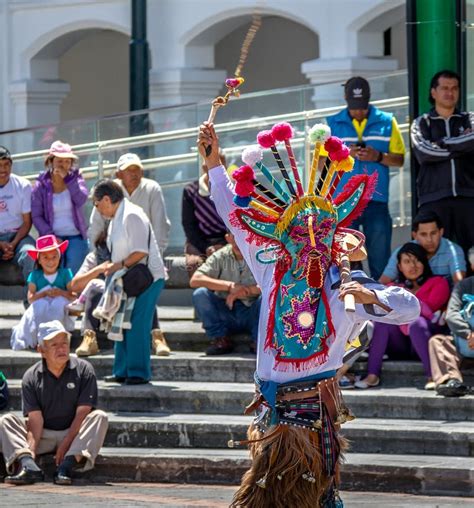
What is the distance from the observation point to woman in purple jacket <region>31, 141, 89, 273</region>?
1532cm

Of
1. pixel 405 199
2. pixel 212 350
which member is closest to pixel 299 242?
pixel 212 350

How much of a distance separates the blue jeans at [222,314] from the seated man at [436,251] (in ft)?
3.84

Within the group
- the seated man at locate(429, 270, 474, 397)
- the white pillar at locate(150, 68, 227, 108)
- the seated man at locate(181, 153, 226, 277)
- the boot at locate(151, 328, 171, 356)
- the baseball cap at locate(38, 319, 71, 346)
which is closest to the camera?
the baseball cap at locate(38, 319, 71, 346)

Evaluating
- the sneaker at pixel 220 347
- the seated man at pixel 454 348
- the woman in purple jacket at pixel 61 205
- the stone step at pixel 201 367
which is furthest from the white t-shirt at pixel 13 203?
the seated man at pixel 454 348

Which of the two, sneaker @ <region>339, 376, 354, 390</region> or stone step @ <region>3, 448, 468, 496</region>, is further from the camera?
sneaker @ <region>339, 376, 354, 390</region>

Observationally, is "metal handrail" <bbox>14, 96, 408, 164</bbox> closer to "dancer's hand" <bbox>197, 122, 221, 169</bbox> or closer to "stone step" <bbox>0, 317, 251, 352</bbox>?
"stone step" <bbox>0, 317, 251, 352</bbox>

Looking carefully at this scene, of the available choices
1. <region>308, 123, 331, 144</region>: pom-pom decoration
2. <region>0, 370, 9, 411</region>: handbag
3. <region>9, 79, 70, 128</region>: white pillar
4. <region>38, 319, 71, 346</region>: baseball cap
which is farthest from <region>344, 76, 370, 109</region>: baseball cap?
<region>9, 79, 70, 128</region>: white pillar

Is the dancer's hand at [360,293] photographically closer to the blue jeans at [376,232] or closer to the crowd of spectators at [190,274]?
the crowd of spectators at [190,274]

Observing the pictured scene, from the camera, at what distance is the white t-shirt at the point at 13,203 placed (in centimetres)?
1562

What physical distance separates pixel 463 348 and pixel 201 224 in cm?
303

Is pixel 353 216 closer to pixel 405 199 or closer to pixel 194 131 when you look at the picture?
pixel 405 199

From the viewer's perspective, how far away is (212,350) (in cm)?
1384

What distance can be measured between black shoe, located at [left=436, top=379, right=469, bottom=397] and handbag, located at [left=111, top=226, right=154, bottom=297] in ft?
7.98

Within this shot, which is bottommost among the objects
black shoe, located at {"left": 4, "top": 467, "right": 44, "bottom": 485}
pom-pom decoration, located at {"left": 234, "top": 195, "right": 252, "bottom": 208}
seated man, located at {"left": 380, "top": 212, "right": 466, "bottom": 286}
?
black shoe, located at {"left": 4, "top": 467, "right": 44, "bottom": 485}
